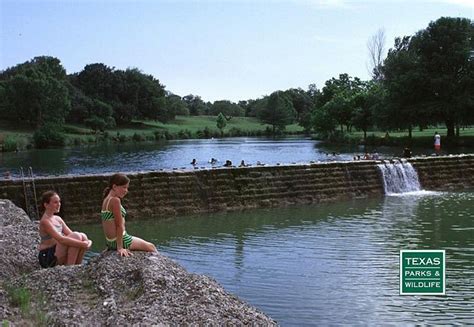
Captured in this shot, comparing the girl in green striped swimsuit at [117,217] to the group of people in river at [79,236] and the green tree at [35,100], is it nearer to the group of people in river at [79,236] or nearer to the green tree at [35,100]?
the group of people in river at [79,236]

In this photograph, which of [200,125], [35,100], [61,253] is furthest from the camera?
[200,125]

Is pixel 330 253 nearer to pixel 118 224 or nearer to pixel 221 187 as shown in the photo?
pixel 118 224

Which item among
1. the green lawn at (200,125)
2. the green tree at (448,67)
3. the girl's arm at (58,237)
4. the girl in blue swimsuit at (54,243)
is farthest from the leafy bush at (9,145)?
the girl's arm at (58,237)

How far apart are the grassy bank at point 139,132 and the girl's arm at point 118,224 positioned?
2512 inches

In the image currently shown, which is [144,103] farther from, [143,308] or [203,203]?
[143,308]

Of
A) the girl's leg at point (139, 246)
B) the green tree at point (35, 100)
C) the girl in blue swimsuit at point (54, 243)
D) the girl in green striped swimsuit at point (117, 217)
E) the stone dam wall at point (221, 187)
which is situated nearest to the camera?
the girl in green striped swimsuit at point (117, 217)

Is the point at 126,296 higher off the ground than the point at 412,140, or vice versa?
the point at 412,140

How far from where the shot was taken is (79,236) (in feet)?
30.7

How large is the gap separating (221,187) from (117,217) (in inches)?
549

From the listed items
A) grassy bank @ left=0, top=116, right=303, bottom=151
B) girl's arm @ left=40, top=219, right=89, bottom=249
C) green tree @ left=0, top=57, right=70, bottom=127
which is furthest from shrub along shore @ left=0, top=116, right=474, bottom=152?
girl's arm @ left=40, top=219, right=89, bottom=249

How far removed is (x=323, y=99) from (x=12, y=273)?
10596cm

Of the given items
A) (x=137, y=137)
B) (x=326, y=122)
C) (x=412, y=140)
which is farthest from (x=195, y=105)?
(x=412, y=140)

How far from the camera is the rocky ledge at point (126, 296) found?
6.90 m

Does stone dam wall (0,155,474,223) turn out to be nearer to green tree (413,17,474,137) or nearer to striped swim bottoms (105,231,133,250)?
striped swim bottoms (105,231,133,250)
